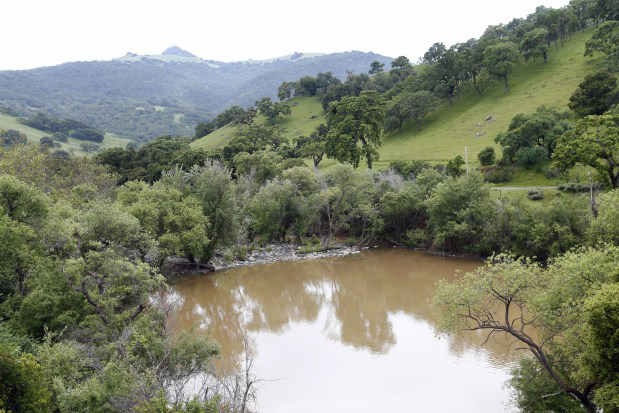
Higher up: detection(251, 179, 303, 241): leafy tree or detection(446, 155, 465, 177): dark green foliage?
detection(446, 155, 465, 177): dark green foliage

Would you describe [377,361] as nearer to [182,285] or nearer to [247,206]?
[182,285]

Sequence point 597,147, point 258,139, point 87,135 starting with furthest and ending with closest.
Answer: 1. point 87,135
2. point 258,139
3. point 597,147

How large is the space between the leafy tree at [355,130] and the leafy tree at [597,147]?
22.7 metres

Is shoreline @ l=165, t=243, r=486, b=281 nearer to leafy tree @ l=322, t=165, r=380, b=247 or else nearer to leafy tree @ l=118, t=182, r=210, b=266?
leafy tree @ l=322, t=165, r=380, b=247

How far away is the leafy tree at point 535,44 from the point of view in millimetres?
70312

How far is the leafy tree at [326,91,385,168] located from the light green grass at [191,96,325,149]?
92.0 feet

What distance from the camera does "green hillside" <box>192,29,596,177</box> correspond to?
5997 centimetres

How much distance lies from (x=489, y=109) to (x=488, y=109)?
8.2 inches

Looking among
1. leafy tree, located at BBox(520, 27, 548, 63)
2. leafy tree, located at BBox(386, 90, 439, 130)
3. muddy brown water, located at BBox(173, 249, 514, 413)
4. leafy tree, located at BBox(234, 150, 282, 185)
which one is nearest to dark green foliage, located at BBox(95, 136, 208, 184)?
leafy tree, located at BBox(234, 150, 282, 185)

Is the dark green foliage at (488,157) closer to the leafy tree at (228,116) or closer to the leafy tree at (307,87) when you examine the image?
the leafy tree at (307,87)

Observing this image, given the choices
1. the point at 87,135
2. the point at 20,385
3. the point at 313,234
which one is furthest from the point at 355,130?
the point at 87,135

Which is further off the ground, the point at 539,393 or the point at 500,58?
the point at 500,58

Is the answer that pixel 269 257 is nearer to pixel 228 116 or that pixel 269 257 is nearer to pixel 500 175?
pixel 500 175

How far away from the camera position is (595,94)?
49.6m
